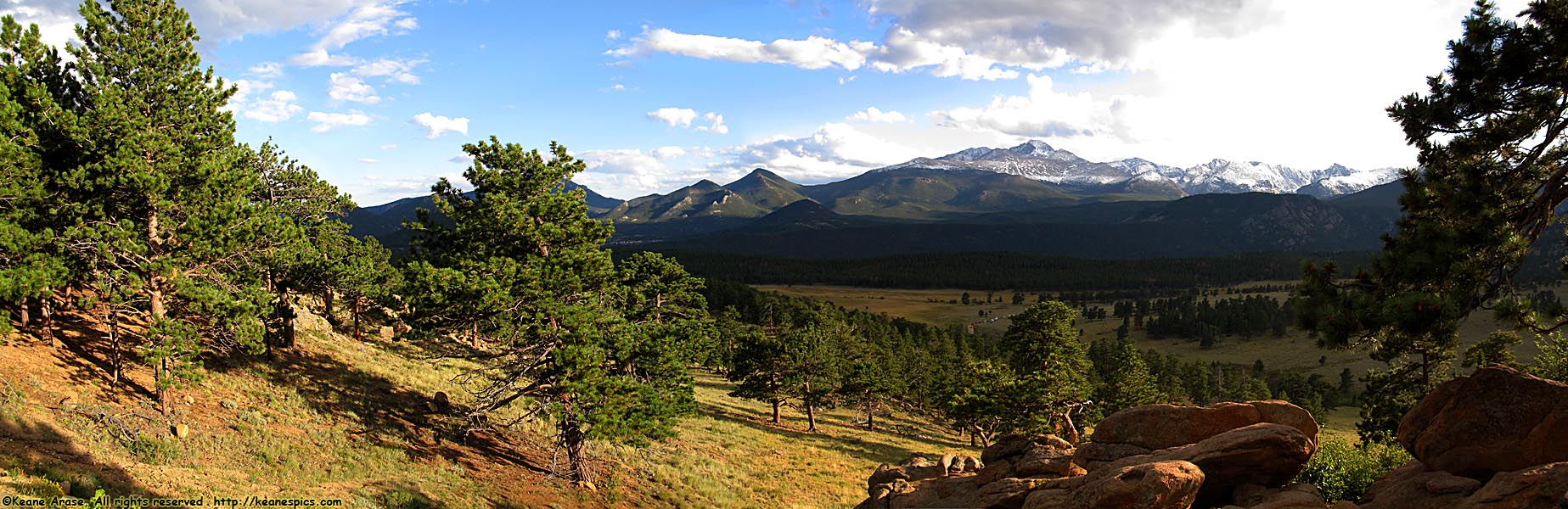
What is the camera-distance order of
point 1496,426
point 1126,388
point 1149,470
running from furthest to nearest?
point 1126,388 < point 1149,470 < point 1496,426

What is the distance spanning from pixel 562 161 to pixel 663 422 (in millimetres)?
A: 10632

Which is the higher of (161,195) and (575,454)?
(161,195)

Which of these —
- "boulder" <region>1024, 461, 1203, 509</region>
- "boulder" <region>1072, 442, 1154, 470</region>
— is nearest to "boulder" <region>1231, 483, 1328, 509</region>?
"boulder" <region>1024, 461, 1203, 509</region>

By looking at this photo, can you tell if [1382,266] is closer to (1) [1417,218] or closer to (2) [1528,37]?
(1) [1417,218]

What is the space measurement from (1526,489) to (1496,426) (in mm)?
2304

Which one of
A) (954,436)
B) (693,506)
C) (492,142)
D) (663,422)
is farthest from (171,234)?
(954,436)

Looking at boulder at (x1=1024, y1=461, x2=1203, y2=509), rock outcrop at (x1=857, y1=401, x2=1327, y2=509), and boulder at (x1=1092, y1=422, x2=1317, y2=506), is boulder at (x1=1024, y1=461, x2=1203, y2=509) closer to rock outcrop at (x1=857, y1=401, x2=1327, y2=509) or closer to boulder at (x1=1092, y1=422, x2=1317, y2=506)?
rock outcrop at (x1=857, y1=401, x2=1327, y2=509)

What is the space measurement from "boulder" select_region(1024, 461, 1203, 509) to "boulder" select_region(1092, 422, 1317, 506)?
841 millimetres

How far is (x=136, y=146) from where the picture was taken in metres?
19.2

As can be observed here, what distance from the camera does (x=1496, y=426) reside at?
11695mm

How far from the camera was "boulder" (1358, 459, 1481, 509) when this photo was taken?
1123 cm

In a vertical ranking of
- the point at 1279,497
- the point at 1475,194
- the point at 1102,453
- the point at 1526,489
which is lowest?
the point at 1102,453

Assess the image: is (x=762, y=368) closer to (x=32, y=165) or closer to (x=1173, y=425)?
(x=1173, y=425)

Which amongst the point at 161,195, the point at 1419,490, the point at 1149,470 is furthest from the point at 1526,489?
the point at 161,195
